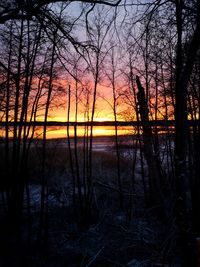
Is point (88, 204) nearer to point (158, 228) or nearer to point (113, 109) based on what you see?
point (158, 228)

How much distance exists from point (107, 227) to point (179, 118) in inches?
194

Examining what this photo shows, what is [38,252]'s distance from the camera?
6.39 m

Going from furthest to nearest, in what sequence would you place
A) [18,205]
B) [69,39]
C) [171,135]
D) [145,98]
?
[171,135]
[145,98]
[18,205]
[69,39]

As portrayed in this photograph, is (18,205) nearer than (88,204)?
Yes

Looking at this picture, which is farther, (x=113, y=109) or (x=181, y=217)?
(x=113, y=109)

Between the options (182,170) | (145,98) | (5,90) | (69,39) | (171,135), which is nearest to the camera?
(182,170)

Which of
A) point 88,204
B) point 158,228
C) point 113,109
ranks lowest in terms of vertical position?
point 158,228

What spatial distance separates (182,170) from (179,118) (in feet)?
2.26

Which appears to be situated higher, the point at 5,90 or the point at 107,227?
the point at 5,90

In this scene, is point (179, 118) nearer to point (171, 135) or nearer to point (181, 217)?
point (181, 217)

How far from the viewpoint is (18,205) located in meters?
7.38

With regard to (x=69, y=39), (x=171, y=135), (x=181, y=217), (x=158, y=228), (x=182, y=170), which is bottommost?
(x=158, y=228)

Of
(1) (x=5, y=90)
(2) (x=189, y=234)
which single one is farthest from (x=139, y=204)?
(2) (x=189, y=234)

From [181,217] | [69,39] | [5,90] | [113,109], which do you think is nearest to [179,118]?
[181,217]
